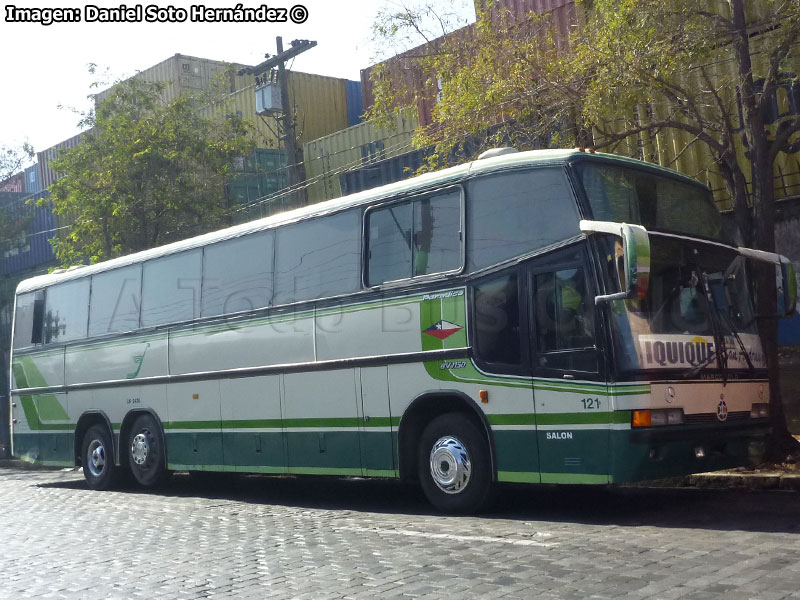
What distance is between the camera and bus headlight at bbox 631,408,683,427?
8266mm

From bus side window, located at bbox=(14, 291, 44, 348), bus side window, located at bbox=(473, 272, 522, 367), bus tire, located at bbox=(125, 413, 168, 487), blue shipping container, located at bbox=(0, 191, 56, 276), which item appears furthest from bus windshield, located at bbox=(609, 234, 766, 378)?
blue shipping container, located at bbox=(0, 191, 56, 276)

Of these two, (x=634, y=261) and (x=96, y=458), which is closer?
(x=634, y=261)

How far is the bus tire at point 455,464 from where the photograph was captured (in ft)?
31.1

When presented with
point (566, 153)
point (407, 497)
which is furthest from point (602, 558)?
point (407, 497)

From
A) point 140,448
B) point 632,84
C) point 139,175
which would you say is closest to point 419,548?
point 632,84

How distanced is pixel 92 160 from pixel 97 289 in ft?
30.2

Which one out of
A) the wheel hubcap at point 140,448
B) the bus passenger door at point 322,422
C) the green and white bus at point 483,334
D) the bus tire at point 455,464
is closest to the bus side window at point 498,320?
the green and white bus at point 483,334

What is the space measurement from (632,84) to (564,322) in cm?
452

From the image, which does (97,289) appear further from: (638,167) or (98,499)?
(638,167)

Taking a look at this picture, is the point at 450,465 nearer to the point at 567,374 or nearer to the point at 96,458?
the point at 567,374

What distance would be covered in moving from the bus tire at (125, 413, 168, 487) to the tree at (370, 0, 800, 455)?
6.06 metres

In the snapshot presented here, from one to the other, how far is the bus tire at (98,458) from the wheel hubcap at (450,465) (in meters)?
7.37

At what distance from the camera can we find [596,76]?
499 inches

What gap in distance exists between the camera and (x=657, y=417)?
8.38 meters
